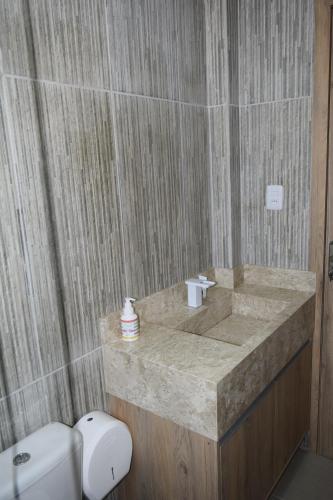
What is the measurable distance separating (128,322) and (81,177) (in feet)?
1.74

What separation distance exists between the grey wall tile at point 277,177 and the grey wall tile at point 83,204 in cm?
82

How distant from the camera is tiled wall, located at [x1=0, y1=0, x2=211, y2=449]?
1.06 metres

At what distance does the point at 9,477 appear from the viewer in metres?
0.95

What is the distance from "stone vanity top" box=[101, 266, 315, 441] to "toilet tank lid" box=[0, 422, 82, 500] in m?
0.28

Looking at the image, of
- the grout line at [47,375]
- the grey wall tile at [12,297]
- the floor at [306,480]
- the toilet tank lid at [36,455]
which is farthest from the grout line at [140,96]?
the floor at [306,480]

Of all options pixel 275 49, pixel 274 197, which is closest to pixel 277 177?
pixel 274 197

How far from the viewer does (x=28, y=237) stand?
109 cm

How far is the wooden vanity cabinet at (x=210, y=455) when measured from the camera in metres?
1.25

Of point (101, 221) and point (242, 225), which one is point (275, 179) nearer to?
point (242, 225)

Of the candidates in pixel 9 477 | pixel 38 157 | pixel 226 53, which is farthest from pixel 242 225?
pixel 9 477

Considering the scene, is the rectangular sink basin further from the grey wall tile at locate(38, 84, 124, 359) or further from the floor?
the floor

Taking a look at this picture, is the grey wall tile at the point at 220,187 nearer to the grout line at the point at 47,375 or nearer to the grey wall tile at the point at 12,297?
the grout line at the point at 47,375

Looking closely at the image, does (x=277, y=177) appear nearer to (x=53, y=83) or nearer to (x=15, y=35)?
(x=53, y=83)

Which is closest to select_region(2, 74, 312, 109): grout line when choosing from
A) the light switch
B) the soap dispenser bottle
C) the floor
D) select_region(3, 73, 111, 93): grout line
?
select_region(3, 73, 111, 93): grout line
